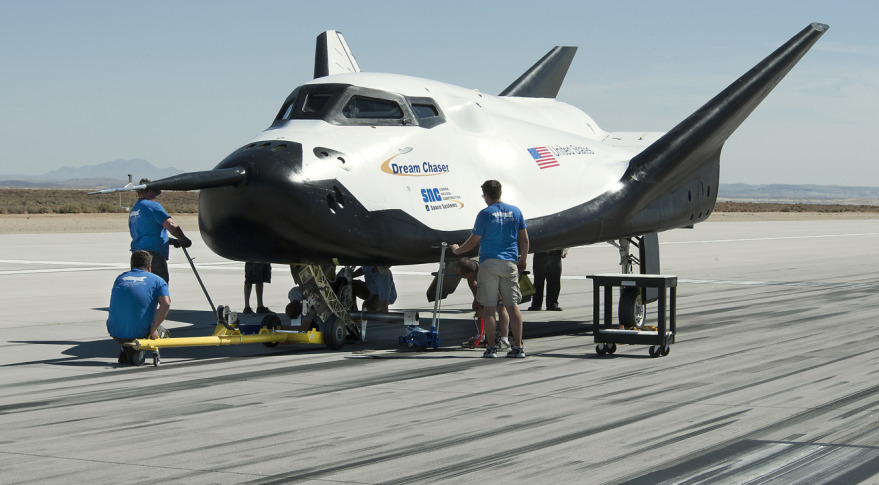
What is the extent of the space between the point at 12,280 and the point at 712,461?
68.7 ft

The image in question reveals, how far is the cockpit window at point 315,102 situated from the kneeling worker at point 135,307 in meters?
2.88

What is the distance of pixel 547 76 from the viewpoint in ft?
71.1

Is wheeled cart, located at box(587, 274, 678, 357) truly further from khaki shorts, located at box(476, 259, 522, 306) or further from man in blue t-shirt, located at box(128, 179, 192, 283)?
man in blue t-shirt, located at box(128, 179, 192, 283)

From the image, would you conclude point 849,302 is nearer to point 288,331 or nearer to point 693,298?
point 693,298

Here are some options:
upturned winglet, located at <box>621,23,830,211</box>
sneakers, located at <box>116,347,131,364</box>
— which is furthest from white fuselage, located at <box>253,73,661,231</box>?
sneakers, located at <box>116,347,131,364</box>

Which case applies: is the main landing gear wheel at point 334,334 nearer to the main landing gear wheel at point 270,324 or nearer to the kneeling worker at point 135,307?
the main landing gear wheel at point 270,324

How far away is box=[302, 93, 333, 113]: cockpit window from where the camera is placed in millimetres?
13141

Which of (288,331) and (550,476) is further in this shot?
(288,331)

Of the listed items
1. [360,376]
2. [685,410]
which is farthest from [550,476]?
[360,376]

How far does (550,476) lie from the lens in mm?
6770

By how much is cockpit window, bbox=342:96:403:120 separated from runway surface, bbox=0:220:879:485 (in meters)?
3.03

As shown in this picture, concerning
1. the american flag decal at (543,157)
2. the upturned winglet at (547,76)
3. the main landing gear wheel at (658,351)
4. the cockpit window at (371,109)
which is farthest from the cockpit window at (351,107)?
the upturned winglet at (547,76)

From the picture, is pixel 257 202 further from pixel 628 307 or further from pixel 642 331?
pixel 628 307

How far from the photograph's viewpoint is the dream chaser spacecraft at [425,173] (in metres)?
11.9
